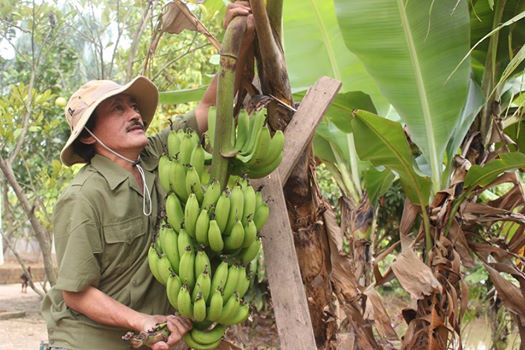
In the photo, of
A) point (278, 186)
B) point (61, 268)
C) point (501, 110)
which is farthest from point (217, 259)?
point (501, 110)

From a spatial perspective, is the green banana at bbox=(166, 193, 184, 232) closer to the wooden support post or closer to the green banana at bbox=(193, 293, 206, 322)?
the green banana at bbox=(193, 293, 206, 322)

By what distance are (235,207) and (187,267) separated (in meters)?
0.17

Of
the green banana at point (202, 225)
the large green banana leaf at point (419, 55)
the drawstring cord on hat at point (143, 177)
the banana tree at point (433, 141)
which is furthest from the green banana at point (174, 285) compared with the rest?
the large green banana leaf at point (419, 55)

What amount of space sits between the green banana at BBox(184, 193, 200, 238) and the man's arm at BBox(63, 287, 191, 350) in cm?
23

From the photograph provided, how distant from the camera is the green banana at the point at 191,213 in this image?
1535mm

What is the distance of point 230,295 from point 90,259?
0.38 metres

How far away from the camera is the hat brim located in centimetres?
183

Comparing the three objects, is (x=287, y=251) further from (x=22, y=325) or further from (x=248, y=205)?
(x=22, y=325)

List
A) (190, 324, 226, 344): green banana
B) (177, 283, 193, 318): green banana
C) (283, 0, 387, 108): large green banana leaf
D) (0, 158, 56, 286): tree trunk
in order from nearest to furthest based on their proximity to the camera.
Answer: (177, 283, 193, 318): green banana
(190, 324, 226, 344): green banana
(283, 0, 387, 108): large green banana leaf
(0, 158, 56, 286): tree trunk

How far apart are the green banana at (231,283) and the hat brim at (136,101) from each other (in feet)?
1.95

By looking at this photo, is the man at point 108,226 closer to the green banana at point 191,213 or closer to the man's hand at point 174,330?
the man's hand at point 174,330

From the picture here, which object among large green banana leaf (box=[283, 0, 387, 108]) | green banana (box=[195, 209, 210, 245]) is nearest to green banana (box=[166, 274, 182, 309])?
green banana (box=[195, 209, 210, 245])

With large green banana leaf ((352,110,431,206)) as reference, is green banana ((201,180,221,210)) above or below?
above

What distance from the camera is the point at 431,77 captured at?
230cm
